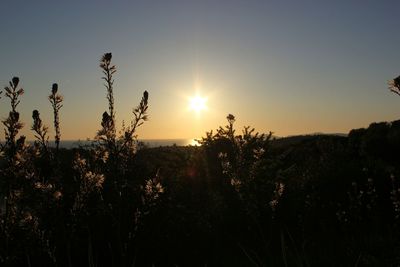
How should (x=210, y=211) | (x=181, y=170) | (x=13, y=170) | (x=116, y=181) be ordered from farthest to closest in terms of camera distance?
(x=181, y=170) → (x=210, y=211) → (x=13, y=170) → (x=116, y=181)

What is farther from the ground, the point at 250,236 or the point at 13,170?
the point at 13,170

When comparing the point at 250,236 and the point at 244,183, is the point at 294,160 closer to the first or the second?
the point at 250,236

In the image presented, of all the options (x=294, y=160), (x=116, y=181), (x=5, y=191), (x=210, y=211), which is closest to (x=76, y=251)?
(x=210, y=211)

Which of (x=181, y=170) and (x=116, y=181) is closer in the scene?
(x=116, y=181)

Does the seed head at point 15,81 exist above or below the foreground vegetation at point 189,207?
above

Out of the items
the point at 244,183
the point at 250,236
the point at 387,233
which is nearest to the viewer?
the point at 244,183

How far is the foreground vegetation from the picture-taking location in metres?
4.96

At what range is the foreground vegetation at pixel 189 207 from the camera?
4.96 meters

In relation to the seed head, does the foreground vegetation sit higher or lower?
lower

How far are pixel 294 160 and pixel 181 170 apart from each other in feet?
26.5

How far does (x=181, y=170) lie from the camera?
62.6 ft

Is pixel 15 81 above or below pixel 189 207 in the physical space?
above

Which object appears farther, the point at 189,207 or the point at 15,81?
the point at 189,207

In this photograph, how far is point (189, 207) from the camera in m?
14.8
